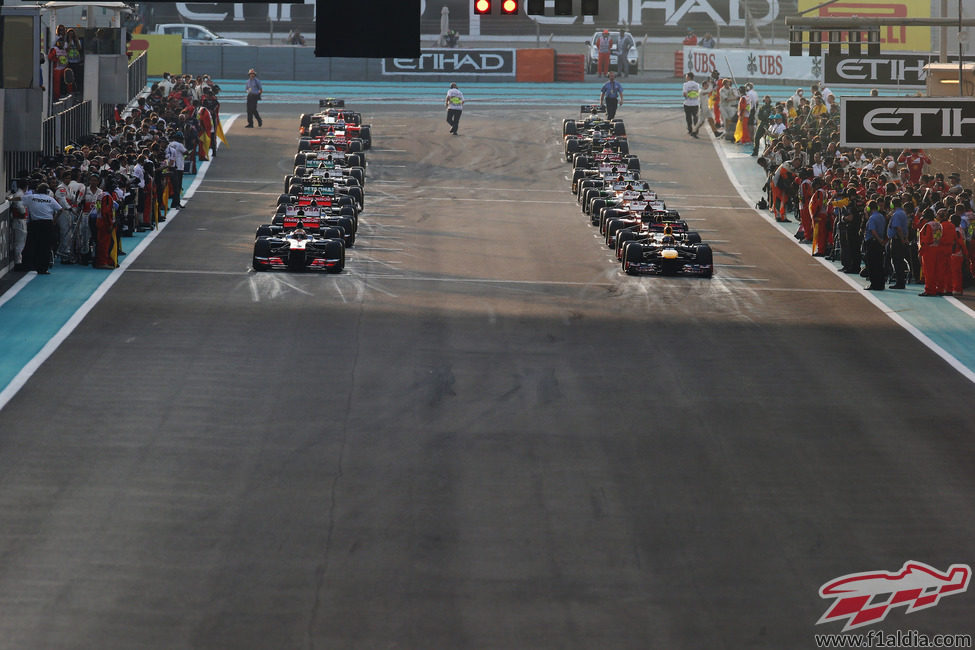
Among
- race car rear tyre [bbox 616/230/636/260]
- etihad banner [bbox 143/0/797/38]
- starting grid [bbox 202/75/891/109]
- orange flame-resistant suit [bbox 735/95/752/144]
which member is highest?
etihad banner [bbox 143/0/797/38]

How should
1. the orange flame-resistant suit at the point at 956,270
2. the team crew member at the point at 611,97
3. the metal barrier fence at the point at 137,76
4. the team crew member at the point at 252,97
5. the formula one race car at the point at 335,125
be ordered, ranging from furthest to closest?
1. the team crew member at the point at 611,97
2. the metal barrier fence at the point at 137,76
3. the team crew member at the point at 252,97
4. the formula one race car at the point at 335,125
5. the orange flame-resistant suit at the point at 956,270

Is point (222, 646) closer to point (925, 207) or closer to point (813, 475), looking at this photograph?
point (813, 475)

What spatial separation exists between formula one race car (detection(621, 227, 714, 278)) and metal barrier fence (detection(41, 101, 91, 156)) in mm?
12570

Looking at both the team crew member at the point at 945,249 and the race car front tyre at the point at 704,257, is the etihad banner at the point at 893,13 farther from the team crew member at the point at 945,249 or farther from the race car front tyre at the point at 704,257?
the team crew member at the point at 945,249

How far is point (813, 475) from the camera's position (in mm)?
14781

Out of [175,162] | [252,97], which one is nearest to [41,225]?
[175,162]

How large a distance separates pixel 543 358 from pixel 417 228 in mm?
11406

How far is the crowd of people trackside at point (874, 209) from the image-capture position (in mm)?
24828

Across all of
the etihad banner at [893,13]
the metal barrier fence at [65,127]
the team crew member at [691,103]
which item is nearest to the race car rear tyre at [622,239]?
the metal barrier fence at [65,127]

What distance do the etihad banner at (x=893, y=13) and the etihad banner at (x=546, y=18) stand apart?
7.32 feet

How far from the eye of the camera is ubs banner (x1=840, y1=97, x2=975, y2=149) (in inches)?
889

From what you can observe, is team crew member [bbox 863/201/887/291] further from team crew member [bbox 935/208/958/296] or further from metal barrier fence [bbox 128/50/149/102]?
metal barrier fence [bbox 128/50/149/102]

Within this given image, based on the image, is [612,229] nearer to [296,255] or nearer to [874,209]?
[874,209]

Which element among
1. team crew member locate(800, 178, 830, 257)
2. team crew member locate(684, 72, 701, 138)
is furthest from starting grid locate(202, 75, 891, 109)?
team crew member locate(800, 178, 830, 257)
